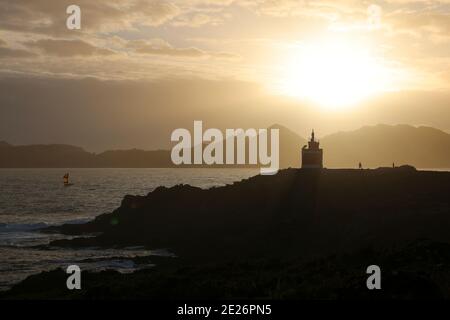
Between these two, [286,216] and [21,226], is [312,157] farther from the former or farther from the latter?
[21,226]

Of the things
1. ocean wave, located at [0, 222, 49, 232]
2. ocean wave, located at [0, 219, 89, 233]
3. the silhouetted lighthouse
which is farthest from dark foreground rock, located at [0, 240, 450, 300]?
ocean wave, located at [0, 222, 49, 232]

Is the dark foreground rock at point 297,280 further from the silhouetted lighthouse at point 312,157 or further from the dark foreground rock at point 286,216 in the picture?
the silhouetted lighthouse at point 312,157

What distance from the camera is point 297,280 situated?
2339 cm

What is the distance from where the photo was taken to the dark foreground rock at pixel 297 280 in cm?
1903

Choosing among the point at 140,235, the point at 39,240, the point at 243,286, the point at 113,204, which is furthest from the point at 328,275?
the point at 113,204

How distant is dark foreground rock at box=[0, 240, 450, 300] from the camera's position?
1903cm

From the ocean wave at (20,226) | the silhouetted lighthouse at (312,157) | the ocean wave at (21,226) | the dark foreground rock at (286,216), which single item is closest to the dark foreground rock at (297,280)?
the dark foreground rock at (286,216)

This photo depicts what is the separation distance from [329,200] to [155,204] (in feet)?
68.9

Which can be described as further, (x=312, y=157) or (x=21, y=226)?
(x=21, y=226)

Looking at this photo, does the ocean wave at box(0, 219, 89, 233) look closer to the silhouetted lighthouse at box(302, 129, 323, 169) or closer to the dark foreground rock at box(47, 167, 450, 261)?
the dark foreground rock at box(47, 167, 450, 261)

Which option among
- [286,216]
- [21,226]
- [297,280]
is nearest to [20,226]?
[21,226]

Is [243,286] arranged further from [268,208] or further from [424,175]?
[424,175]
